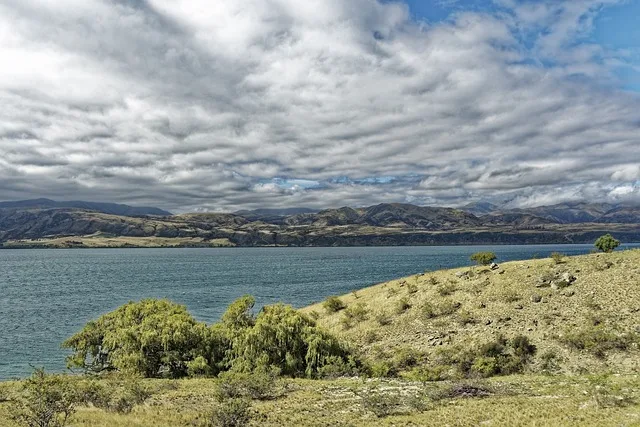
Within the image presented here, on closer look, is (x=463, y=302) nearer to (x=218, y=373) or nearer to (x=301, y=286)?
(x=218, y=373)

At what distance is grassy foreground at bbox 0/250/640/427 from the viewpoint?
31041 mm

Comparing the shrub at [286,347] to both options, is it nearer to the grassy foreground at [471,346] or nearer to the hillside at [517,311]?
the grassy foreground at [471,346]

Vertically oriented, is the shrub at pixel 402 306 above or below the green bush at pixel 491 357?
above

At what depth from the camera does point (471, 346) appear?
53.8 metres

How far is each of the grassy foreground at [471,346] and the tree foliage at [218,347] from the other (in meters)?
4.78

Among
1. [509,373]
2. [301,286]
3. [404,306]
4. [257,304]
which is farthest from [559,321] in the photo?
[301,286]

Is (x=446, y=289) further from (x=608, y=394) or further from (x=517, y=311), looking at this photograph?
(x=608, y=394)

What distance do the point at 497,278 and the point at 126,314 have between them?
2150 inches

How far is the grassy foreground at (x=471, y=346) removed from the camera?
3104 centimetres

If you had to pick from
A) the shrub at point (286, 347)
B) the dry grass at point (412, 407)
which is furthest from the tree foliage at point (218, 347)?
the dry grass at point (412, 407)

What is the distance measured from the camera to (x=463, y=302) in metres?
66.2

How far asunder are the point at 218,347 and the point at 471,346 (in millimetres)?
30288

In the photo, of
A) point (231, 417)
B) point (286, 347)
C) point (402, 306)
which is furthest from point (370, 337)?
point (231, 417)

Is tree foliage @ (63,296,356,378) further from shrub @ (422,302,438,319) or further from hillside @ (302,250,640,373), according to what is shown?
shrub @ (422,302,438,319)
